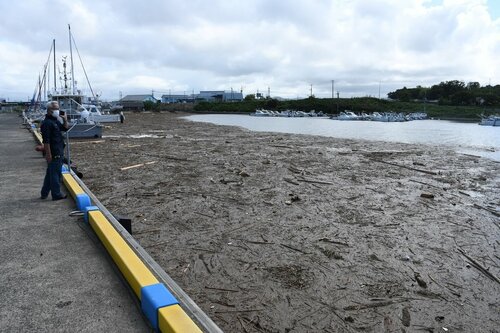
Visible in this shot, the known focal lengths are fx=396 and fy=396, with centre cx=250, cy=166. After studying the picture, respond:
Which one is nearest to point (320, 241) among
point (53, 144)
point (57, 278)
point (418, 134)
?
point (57, 278)

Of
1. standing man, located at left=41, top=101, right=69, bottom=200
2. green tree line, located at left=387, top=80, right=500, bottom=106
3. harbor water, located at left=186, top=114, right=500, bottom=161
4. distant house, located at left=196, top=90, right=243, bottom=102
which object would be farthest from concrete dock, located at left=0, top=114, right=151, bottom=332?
distant house, located at left=196, top=90, right=243, bottom=102

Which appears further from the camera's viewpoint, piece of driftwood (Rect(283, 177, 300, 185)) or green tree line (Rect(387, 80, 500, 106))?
green tree line (Rect(387, 80, 500, 106))

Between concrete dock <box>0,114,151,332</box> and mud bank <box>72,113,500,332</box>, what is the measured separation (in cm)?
120

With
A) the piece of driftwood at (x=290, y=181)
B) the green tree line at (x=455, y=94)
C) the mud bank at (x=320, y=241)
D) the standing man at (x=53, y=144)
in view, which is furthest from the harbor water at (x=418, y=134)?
the green tree line at (x=455, y=94)

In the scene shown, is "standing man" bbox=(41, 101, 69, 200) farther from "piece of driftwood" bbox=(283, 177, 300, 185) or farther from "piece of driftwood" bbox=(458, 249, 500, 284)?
"piece of driftwood" bbox=(458, 249, 500, 284)

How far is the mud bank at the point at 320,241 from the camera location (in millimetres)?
4883

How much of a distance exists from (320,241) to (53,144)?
5.30 metres

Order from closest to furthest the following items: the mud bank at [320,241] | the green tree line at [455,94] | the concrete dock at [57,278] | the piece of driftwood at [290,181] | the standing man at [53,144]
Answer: the concrete dock at [57,278] < the mud bank at [320,241] < the standing man at [53,144] < the piece of driftwood at [290,181] < the green tree line at [455,94]

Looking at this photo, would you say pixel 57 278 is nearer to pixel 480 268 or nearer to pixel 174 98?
pixel 480 268

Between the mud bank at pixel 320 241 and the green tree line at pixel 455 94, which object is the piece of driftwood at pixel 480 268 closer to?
the mud bank at pixel 320 241

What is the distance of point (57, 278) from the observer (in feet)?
14.4

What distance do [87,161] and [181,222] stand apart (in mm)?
9371

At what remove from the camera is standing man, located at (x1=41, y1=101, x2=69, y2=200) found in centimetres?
728

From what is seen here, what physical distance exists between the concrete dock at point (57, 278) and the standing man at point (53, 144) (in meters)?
0.47
